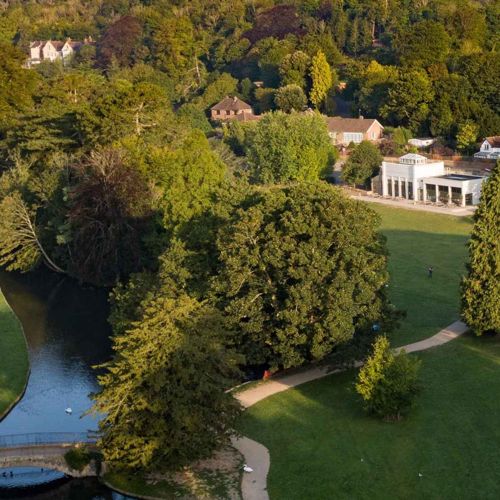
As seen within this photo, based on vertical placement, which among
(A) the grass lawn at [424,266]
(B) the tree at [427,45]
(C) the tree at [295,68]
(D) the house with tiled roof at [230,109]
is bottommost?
(A) the grass lawn at [424,266]

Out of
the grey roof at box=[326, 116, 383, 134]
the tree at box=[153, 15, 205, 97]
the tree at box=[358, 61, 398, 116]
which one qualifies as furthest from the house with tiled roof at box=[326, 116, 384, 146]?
the tree at box=[153, 15, 205, 97]

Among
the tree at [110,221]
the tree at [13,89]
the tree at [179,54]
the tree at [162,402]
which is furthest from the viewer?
the tree at [179,54]

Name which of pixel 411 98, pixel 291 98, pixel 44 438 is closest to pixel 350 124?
pixel 411 98

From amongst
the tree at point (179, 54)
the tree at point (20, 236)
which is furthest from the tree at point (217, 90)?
the tree at point (20, 236)

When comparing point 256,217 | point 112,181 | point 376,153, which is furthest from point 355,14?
point 256,217

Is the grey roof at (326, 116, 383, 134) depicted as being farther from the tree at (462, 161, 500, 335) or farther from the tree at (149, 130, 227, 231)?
the tree at (462, 161, 500, 335)

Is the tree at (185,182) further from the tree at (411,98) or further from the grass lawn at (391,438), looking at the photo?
the tree at (411,98)

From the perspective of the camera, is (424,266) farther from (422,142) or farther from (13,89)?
(13,89)
